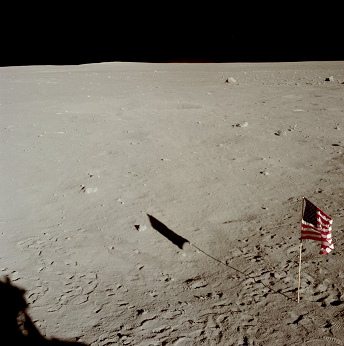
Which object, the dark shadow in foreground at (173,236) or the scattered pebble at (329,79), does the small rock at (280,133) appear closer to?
the dark shadow in foreground at (173,236)

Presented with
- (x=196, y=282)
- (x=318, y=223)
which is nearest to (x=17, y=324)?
(x=196, y=282)

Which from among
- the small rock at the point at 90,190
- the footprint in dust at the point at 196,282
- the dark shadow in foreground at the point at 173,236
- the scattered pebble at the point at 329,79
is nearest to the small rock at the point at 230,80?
the scattered pebble at the point at 329,79

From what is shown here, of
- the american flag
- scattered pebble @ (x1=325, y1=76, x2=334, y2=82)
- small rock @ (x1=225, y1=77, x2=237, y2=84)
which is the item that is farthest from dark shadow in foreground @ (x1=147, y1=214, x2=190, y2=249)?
scattered pebble @ (x1=325, y1=76, x2=334, y2=82)

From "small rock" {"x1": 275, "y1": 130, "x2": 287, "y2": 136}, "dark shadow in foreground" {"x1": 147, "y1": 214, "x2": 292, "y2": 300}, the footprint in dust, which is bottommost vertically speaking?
the footprint in dust

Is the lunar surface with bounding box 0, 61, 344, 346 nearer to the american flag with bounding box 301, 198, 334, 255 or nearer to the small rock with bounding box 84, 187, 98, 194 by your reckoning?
the small rock with bounding box 84, 187, 98, 194

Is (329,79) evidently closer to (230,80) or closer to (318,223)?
(230,80)

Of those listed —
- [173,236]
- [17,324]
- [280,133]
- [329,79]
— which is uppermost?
[329,79]

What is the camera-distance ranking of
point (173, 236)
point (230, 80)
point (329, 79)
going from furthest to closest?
point (230, 80)
point (329, 79)
point (173, 236)

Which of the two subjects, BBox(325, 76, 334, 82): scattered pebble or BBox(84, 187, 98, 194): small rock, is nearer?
BBox(84, 187, 98, 194): small rock

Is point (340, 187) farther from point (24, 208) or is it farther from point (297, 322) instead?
point (24, 208)
